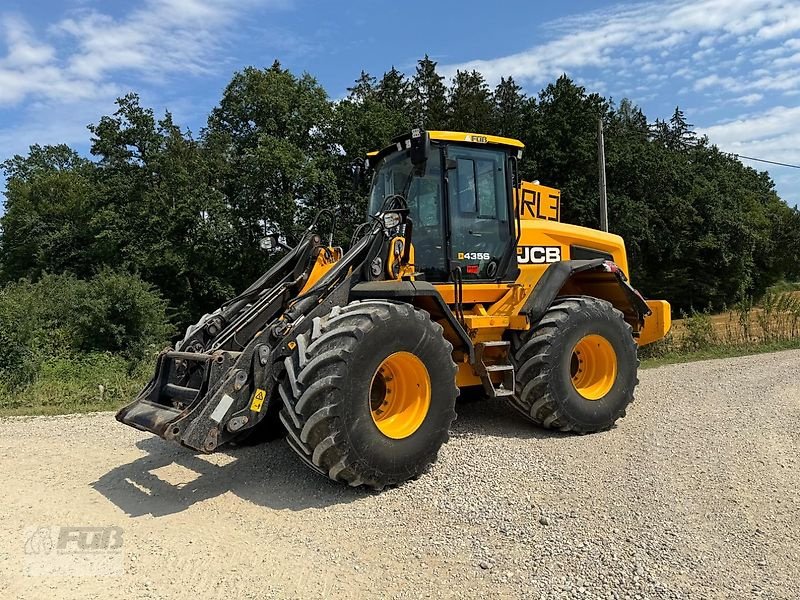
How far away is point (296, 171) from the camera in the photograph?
27922 millimetres

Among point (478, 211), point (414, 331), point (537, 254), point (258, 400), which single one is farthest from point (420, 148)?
point (258, 400)

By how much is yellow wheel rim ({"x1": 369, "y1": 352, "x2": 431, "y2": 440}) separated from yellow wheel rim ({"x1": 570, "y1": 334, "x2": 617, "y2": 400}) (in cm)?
225

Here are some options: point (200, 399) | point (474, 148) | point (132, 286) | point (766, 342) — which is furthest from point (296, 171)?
point (200, 399)

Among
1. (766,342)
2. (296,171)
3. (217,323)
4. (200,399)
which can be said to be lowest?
(766,342)

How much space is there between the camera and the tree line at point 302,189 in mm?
27875

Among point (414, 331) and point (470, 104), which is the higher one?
point (470, 104)

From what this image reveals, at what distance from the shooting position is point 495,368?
6.29 meters

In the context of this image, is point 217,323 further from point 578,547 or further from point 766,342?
point 766,342

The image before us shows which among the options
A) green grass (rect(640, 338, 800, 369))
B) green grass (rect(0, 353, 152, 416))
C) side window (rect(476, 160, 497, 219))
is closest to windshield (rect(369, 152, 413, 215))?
side window (rect(476, 160, 497, 219))

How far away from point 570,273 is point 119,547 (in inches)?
194

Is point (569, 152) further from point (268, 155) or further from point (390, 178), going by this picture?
point (390, 178)

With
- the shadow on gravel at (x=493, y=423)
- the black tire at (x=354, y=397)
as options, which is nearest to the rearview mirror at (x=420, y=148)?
the black tire at (x=354, y=397)

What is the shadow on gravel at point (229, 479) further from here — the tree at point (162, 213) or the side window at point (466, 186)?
the tree at point (162, 213)

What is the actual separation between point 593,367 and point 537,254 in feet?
4.65
